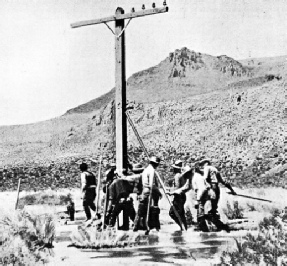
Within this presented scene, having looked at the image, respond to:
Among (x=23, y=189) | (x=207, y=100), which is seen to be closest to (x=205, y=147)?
(x=207, y=100)

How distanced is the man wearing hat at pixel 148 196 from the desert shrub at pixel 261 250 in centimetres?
143

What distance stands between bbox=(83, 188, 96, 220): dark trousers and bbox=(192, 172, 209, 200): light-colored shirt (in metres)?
1.81

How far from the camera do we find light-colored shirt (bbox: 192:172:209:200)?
11.4 m

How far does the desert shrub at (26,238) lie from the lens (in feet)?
36.3

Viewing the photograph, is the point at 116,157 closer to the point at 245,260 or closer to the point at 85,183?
the point at 85,183

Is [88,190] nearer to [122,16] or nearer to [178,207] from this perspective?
[178,207]

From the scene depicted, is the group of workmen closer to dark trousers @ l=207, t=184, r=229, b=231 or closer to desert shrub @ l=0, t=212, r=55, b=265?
dark trousers @ l=207, t=184, r=229, b=231

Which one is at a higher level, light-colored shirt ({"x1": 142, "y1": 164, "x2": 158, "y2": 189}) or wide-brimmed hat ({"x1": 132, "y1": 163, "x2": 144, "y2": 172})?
wide-brimmed hat ({"x1": 132, "y1": 163, "x2": 144, "y2": 172})

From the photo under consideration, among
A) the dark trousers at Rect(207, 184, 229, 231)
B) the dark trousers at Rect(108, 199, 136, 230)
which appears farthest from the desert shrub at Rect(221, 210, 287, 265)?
the dark trousers at Rect(108, 199, 136, 230)

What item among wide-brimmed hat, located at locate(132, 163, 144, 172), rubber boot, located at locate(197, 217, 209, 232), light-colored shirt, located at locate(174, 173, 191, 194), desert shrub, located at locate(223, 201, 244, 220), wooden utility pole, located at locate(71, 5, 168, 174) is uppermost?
wooden utility pole, located at locate(71, 5, 168, 174)

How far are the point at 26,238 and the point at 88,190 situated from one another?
4.64 ft

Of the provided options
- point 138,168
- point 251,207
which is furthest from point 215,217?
point 138,168

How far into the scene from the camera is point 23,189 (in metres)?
13.7

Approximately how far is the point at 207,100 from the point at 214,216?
937 centimetres
